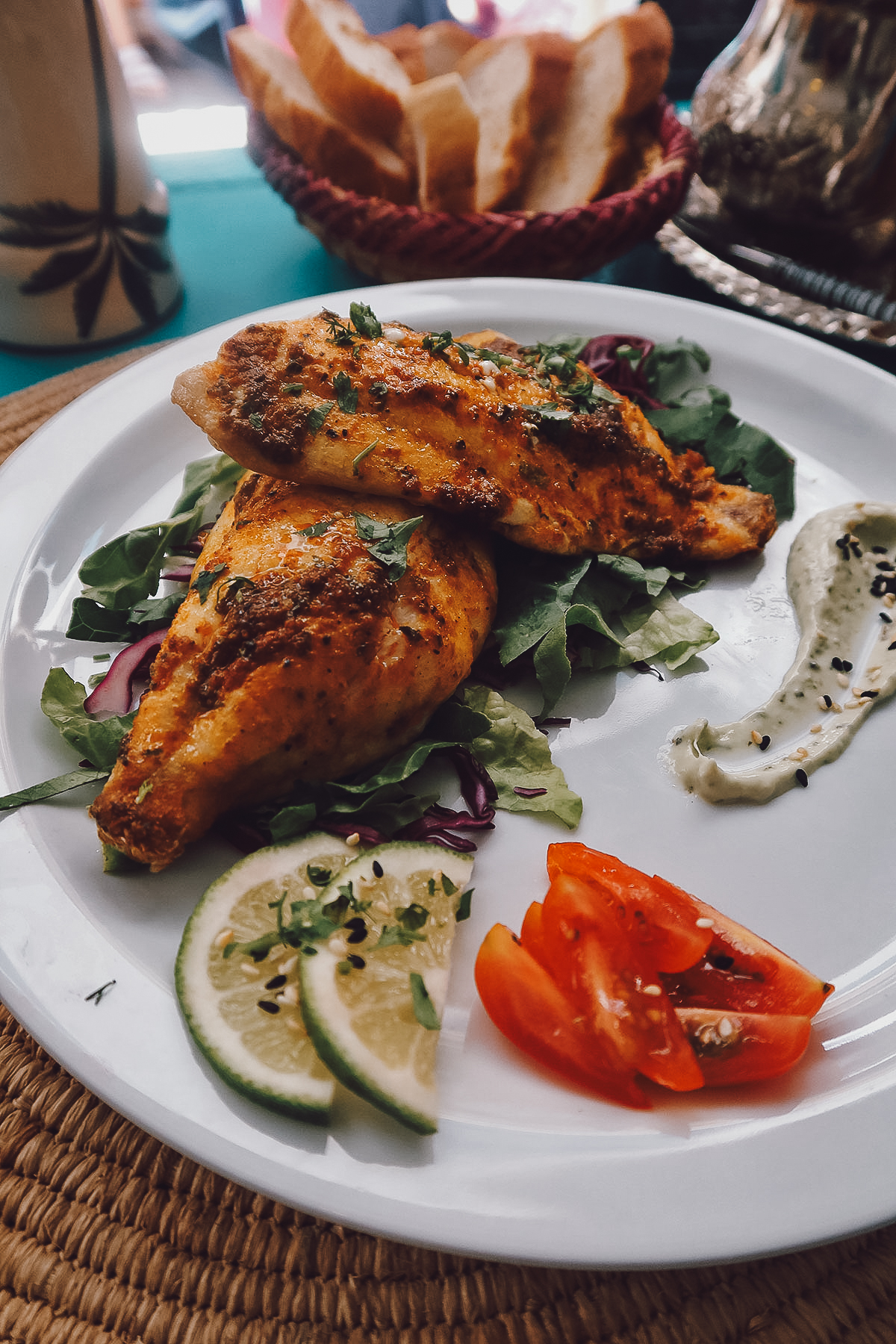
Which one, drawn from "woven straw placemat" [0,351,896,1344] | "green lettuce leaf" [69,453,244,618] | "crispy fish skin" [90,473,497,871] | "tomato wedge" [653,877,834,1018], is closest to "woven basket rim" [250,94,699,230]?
"green lettuce leaf" [69,453,244,618]

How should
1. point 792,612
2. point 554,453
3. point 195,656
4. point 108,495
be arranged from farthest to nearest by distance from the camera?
point 108,495 < point 792,612 < point 554,453 < point 195,656

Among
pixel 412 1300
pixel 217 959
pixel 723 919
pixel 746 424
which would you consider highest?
pixel 746 424

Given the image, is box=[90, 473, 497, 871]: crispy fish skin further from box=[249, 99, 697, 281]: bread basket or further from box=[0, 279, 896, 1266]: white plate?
box=[249, 99, 697, 281]: bread basket

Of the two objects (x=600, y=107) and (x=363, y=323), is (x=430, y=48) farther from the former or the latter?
(x=363, y=323)

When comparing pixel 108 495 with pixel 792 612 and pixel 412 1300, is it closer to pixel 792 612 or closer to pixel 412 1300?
pixel 792 612

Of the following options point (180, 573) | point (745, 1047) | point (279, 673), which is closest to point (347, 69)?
point (180, 573)

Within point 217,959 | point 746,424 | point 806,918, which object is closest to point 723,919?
point 806,918

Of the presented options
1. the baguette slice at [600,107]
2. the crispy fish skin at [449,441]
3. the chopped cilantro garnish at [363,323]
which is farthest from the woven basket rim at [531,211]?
the chopped cilantro garnish at [363,323]
